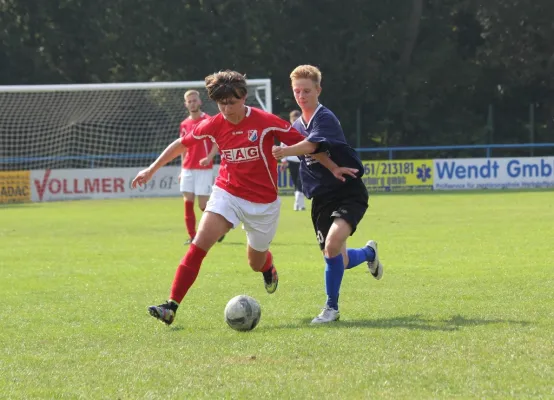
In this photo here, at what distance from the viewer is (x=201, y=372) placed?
5555 millimetres

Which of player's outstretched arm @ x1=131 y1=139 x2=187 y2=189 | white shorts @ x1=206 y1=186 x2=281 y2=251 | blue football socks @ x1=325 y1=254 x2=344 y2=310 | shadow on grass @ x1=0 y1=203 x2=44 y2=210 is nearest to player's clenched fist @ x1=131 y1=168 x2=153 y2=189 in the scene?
player's outstretched arm @ x1=131 y1=139 x2=187 y2=189

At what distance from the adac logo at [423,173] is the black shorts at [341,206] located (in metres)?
24.7

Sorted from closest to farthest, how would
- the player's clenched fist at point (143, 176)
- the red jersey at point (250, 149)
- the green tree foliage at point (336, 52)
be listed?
the red jersey at point (250, 149), the player's clenched fist at point (143, 176), the green tree foliage at point (336, 52)

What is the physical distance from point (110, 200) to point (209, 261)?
18077 millimetres

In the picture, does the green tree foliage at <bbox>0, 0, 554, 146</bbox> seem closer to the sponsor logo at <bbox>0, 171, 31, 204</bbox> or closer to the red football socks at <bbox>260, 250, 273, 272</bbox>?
the sponsor logo at <bbox>0, 171, 31, 204</bbox>

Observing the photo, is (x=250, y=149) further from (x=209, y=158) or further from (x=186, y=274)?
(x=209, y=158)

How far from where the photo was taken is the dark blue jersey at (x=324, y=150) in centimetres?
742

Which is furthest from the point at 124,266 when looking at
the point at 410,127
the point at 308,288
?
the point at 410,127

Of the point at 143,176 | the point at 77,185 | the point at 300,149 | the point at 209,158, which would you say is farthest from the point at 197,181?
the point at 77,185

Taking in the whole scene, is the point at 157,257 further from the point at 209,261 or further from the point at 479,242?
the point at 479,242

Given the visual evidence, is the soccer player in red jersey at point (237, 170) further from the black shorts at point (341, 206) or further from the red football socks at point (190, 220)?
the red football socks at point (190, 220)

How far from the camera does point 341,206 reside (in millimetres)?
7707

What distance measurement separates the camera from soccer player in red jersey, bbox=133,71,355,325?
7.36 meters

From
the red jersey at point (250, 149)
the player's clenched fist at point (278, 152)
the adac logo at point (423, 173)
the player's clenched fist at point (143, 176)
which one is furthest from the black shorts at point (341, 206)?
the adac logo at point (423, 173)
